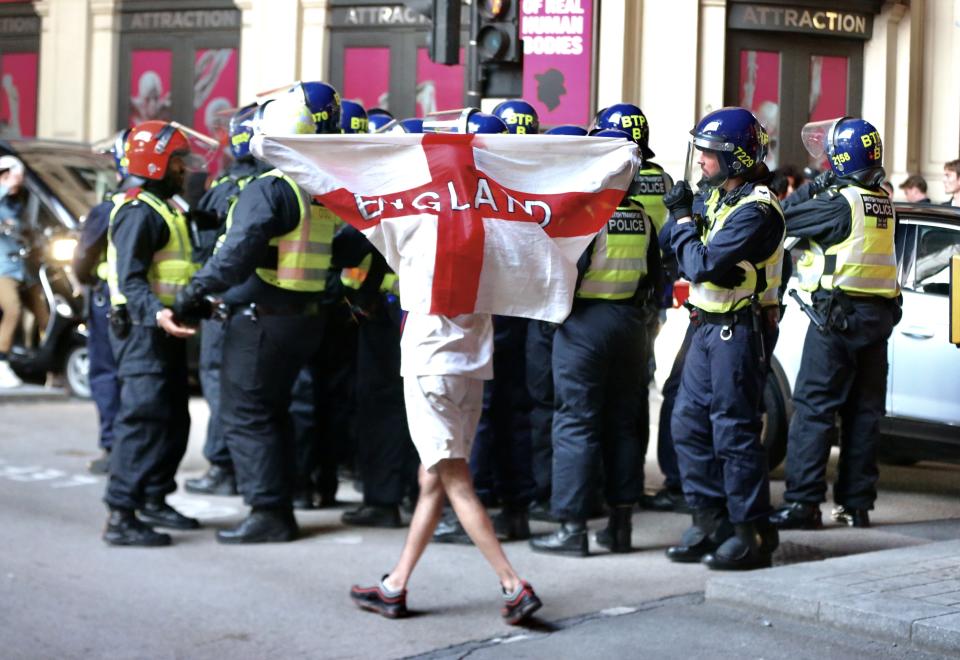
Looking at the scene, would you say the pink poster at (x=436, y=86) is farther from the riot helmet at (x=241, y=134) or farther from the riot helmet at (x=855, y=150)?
the riot helmet at (x=855, y=150)

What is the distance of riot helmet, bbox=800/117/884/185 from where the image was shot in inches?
325

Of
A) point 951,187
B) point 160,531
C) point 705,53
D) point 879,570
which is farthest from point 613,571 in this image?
point 705,53

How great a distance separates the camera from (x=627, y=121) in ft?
25.9

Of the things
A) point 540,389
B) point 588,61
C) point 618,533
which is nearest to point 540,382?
point 540,389

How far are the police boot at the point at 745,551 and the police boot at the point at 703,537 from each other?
18cm

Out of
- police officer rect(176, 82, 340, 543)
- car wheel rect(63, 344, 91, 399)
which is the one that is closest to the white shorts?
police officer rect(176, 82, 340, 543)

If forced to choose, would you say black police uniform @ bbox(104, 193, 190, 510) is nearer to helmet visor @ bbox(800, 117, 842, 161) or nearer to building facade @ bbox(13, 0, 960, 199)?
helmet visor @ bbox(800, 117, 842, 161)

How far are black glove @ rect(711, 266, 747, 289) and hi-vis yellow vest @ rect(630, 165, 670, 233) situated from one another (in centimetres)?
90

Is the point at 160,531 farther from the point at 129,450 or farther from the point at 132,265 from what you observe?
the point at 132,265

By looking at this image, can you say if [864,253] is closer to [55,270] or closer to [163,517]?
[163,517]

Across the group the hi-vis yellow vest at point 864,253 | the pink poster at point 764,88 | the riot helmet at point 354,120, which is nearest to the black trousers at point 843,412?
the hi-vis yellow vest at point 864,253

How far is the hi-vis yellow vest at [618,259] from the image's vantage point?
25.1 feet

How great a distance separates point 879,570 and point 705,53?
13.1m

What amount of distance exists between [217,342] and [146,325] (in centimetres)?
158
